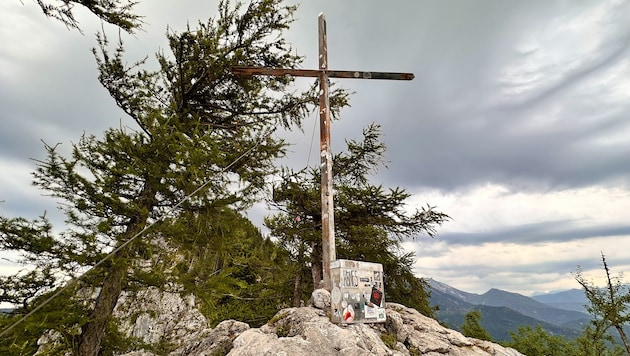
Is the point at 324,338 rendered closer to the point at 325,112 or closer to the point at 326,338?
the point at 326,338

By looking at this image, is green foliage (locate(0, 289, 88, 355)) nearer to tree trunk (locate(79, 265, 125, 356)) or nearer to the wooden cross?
tree trunk (locate(79, 265, 125, 356))

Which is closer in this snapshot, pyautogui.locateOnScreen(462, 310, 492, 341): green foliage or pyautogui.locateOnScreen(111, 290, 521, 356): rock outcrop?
pyautogui.locateOnScreen(111, 290, 521, 356): rock outcrop

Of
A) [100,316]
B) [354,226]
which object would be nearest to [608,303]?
[354,226]

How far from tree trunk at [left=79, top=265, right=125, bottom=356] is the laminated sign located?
5.21 m

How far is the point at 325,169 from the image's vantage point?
28.0ft

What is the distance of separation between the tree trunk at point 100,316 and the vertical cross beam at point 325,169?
5076 millimetres

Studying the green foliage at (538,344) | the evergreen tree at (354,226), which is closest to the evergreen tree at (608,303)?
the green foliage at (538,344)

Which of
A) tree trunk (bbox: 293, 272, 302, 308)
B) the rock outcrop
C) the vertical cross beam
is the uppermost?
the vertical cross beam

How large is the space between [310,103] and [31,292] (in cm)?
991

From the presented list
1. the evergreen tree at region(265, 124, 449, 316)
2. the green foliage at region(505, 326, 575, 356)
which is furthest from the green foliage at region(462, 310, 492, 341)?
the evergreen tree at region(265, 124, 449, 316)

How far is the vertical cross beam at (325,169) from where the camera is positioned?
8.05 m

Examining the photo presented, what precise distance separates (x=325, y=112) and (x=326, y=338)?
19.4ft

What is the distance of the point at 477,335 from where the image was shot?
101ft

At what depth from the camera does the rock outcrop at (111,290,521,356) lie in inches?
248
